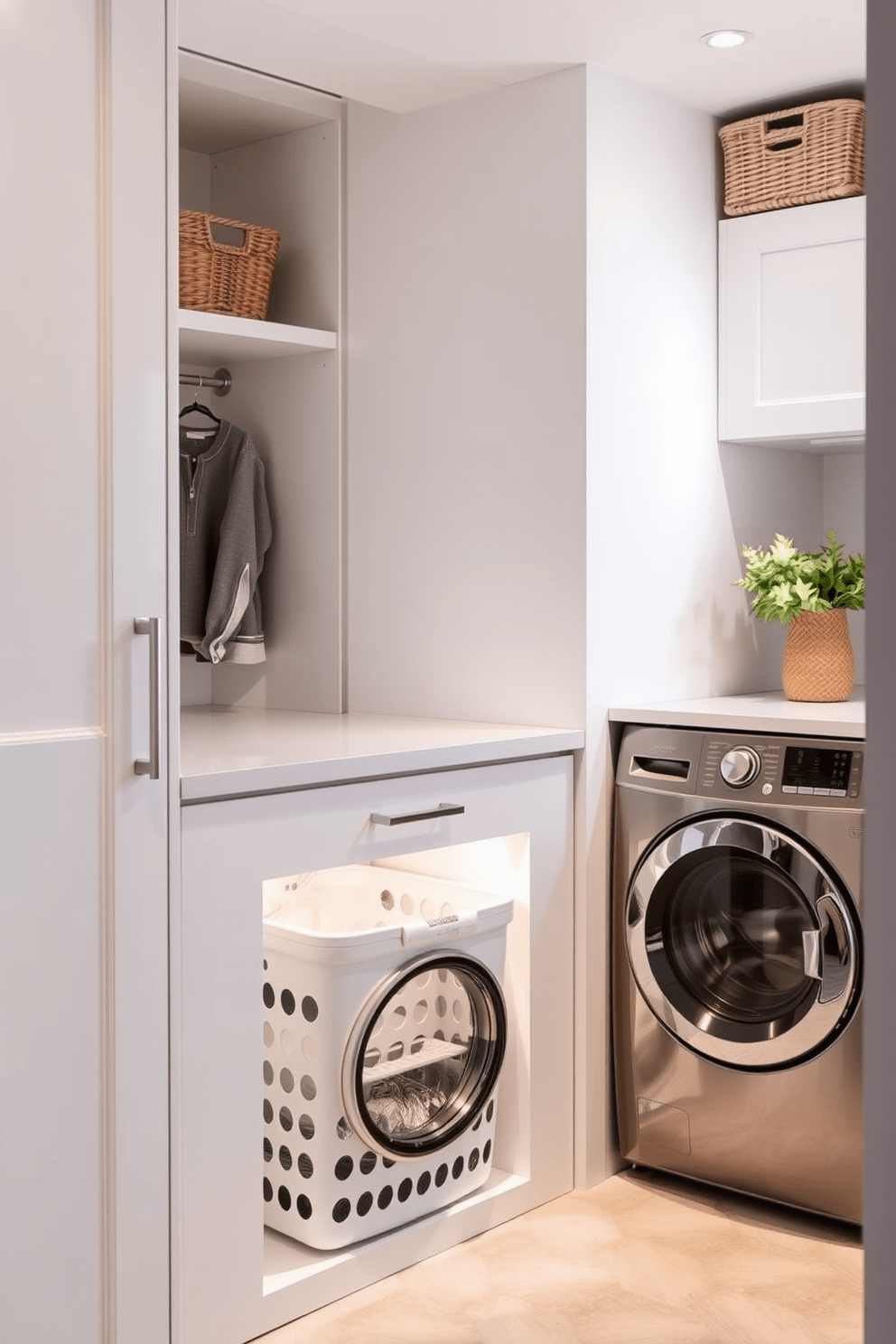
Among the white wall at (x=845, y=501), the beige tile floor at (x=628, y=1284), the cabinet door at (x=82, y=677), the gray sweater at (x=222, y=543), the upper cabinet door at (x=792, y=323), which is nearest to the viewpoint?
the cabinet door at (x=82, y=677)

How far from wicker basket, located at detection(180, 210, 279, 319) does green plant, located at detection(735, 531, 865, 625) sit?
1263mm

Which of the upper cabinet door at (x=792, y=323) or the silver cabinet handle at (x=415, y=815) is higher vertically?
the upper cabinet door at (x=792, y=323)

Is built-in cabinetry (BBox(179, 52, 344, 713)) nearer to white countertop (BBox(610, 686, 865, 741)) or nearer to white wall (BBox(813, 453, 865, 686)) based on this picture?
A: white countertop (BBox(610, 686, 865, 741))

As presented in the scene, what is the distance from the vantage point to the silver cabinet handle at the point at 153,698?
1.85 m

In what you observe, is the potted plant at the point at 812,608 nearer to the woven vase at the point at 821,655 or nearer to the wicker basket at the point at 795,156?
the woven vase at the point at 821,655

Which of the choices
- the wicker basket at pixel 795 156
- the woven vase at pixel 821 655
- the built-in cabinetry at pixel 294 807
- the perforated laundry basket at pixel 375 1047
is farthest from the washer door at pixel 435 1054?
the wicker basket at pixel 795 156

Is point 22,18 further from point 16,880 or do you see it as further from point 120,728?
point 16,880

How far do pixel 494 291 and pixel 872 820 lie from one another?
2.67m

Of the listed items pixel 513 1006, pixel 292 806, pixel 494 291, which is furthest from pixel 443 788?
pixel 494 291

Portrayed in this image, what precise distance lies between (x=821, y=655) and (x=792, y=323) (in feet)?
2.42

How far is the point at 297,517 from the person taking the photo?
311cm

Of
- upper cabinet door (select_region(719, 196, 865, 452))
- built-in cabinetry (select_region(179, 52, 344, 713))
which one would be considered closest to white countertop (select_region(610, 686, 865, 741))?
upper cabinet door (select_region(719, 196, 865, 452))

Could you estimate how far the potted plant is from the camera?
273 centimetres

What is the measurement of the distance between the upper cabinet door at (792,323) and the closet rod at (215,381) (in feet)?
3.94
